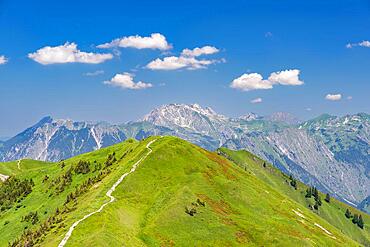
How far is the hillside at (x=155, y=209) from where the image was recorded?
92938 millimetres

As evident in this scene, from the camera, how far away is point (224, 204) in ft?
405

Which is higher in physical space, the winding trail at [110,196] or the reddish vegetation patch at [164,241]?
the winding trail at [110,196]

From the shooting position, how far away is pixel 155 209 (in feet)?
363

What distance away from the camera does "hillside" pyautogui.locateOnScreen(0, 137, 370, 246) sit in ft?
305

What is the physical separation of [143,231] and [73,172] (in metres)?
85.6

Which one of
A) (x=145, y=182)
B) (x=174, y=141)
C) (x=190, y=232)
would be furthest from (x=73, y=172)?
(x=190, y=232)

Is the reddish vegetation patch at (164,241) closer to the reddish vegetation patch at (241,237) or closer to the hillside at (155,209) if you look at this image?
the hillside at (155,209)

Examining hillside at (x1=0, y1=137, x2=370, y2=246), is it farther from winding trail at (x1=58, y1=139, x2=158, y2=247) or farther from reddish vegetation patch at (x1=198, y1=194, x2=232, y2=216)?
winding trail at (x1=58, y1=139, x2=158, y2=247)

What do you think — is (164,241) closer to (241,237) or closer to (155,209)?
(155,209)

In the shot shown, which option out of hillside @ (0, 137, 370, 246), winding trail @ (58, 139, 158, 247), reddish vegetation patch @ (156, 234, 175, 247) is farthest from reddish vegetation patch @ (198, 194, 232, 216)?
winding trail @ (58, 139, 158, 247)

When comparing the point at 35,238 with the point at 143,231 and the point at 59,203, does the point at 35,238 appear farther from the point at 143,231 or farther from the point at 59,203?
the point at 59,203

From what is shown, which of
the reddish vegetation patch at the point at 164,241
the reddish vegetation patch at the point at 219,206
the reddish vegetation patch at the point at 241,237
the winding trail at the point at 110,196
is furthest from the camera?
the reddish vegetation patch at the point at 219,206

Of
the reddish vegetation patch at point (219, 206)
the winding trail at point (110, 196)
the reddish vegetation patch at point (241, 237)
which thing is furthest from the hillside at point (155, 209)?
the winding trail at point (110, 196)

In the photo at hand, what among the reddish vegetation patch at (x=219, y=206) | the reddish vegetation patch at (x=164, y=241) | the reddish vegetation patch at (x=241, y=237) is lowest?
the reddish vegetation patch at (x=241, y=237)
